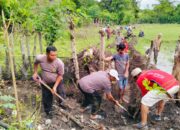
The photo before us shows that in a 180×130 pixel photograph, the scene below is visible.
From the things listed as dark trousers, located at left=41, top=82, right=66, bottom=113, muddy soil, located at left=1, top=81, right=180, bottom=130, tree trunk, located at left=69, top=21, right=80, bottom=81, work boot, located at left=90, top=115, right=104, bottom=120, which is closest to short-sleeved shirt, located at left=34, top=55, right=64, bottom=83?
dark trousers, located at left=41, top=82, right=66, bottom=113

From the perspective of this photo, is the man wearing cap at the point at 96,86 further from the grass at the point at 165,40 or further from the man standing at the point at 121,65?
the grass at the point at 165,40

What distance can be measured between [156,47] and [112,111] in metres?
4.30

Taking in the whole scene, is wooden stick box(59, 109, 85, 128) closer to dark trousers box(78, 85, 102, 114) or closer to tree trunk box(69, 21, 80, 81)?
dark trousers box(78, 85, 102, 114)

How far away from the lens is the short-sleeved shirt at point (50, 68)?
5.75m

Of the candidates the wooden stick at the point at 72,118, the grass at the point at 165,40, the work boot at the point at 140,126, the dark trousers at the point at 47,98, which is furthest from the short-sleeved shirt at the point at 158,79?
the grass at the point at 165,40

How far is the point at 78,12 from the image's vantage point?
7.19m

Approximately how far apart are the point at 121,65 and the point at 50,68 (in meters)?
1.71

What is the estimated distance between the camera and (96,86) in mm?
5930

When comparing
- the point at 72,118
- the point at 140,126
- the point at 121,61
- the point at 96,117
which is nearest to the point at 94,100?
the point at 96,117

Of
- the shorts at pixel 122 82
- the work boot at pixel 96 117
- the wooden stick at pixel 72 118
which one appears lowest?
the work boot at pixel 96 117

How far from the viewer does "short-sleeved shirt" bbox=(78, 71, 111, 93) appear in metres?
5.80

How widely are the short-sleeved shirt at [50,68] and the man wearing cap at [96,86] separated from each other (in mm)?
523

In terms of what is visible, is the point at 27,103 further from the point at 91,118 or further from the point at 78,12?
the point at 78,12

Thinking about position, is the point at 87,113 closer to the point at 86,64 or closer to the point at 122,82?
the point at 122,82
